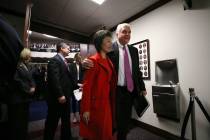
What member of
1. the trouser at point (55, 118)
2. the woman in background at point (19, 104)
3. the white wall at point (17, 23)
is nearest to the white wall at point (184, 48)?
the trouser at point (55, 118)

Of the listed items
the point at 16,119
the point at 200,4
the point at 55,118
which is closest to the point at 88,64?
the point at 55,118

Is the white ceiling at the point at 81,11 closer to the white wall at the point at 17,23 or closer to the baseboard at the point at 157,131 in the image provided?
the white wall at the point at 17,23

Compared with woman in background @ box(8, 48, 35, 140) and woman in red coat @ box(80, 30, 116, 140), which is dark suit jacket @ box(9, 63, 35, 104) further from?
woman in red coat @ box(80, 30, 116, 140)

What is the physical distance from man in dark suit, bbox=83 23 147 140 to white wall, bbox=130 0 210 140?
1.03 metres

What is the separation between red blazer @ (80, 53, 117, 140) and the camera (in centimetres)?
128

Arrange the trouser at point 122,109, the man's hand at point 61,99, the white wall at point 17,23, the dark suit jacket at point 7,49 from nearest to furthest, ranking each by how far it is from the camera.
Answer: the dark suit jacket at point 7,49, the trouser at point 122,109, the man's hand at point 61,99, the white wall at point 17,23

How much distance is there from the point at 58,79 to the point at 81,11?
92.9 inches

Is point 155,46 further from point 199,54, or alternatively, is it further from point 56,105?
point 56,105

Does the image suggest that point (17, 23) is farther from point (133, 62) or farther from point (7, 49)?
point (7, 49)

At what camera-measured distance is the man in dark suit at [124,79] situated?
1.57 m

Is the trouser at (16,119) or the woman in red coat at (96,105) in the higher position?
the woman in red coat at (96,105)

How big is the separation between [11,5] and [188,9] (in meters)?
3.64

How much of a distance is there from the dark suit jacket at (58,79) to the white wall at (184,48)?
165 cm

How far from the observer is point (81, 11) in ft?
12.5
